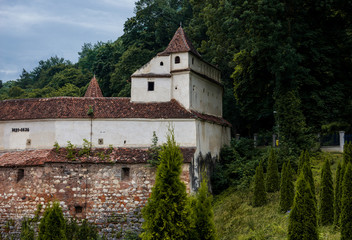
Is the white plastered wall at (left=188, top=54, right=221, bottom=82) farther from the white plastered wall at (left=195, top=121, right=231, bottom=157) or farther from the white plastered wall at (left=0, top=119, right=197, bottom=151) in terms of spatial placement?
the white plastered wall at (left=0, top=119, right=197, bottom=151)

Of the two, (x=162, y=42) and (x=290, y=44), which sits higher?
(x=162, y=42)

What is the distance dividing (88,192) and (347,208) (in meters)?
15.0

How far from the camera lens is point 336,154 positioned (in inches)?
1033

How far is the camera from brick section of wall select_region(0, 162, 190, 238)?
2378 centimetres

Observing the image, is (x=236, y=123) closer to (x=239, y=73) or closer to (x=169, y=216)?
(x=239, y=73)

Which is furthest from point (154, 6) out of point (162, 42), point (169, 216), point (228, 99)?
point (169, 216)

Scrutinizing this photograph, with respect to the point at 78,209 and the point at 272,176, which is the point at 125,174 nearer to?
the point at 78,209

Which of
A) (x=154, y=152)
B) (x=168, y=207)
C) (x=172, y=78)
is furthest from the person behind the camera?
(x=172, y=78)

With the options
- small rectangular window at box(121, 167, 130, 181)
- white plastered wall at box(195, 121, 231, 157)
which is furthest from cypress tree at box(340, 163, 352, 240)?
small rectangular window at box(121, 167, 130, 181)

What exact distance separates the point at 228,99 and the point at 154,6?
53.1 ft

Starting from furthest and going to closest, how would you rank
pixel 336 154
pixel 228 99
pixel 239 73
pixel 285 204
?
1. pixel 228 99
2. pixel 239 73
3. pixel 336 154
4. pixel 285 204

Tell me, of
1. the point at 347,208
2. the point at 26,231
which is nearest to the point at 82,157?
the point at 26,231

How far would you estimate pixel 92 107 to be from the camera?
26078 millimetres

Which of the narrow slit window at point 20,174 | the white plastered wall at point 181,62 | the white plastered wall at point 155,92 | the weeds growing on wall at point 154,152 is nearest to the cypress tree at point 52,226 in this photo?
the weeds growing on wall at point 154,152
